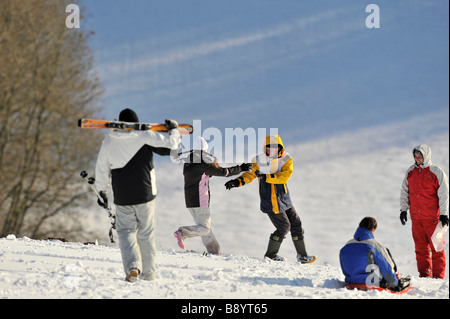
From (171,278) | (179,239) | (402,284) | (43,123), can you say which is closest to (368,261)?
(402,284)

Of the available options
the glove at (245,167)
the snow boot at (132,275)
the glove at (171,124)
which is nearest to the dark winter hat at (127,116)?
the glove at (171,124)

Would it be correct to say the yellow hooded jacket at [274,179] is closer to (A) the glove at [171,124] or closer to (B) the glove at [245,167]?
(B) the glove at [245,167]

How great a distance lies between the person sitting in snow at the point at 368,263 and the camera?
19.8 feet

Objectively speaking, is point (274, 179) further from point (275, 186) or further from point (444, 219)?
point (444, 219)

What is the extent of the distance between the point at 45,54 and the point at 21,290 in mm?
19087

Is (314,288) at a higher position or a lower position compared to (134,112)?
lower

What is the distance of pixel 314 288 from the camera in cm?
620

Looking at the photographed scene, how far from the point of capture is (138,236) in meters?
5.95

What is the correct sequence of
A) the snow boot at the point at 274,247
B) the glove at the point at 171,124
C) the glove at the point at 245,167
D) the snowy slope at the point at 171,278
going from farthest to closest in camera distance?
the snow boot at the point at 274,247
the glove at the point at 245,167
the glove at the point at 171,124
the snowy slope at the point at 171,278

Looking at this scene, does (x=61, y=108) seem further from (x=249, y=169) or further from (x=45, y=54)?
(x=249, y=169)

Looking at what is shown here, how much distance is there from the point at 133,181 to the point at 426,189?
4.79 m

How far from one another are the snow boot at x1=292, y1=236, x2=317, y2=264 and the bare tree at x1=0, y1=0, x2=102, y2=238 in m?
15.7

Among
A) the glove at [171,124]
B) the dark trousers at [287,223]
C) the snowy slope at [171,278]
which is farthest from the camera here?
the dark trousers at [287,223]
